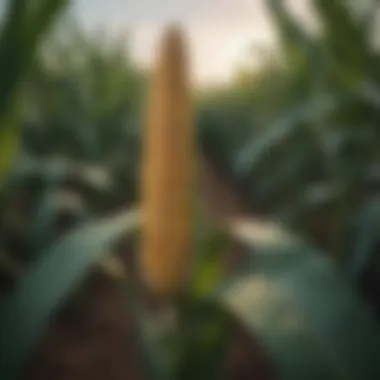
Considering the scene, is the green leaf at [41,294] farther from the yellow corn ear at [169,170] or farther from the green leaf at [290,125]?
the green leaf at [290,125]

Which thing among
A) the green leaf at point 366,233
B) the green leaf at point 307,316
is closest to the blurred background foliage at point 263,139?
the green leaf at point 366,233

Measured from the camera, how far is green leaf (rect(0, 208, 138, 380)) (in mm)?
359

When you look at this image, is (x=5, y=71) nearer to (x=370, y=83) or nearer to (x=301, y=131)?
(x=370, y=83)

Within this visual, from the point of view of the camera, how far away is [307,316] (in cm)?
36

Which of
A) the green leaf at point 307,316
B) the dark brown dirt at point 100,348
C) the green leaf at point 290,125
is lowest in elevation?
the green leaf at point 307,316

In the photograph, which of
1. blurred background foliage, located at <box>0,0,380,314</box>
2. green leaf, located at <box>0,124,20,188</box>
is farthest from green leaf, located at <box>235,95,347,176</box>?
green leaf, located at <box>0,124,20,188</box>

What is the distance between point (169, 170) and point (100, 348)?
A: 0.65 feet

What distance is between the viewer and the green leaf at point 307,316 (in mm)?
343

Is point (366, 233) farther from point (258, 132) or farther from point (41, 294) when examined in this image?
point (258, 132)

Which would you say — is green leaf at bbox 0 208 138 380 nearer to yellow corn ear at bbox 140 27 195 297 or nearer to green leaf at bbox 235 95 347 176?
yellow corn ear at bbox 140 27 195 297

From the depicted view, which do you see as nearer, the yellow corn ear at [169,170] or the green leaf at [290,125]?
the yellow corn ear at [169,170]

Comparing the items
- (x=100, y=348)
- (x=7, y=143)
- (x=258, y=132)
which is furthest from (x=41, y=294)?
(x=258, y=132)

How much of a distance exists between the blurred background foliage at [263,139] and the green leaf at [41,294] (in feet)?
0.19

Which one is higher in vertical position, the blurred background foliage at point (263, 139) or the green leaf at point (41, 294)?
the blurred background foliage at point (263, 139)
